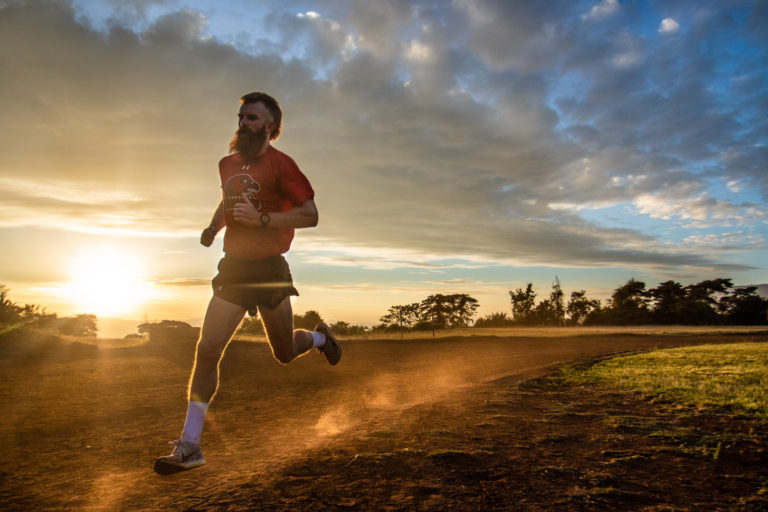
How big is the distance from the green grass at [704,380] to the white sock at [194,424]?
16.5 ft

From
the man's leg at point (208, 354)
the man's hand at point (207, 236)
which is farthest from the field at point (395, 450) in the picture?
the man's hand at point (207, 236)

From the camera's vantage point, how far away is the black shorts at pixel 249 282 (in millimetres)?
3436

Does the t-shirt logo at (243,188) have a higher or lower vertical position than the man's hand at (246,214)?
higher

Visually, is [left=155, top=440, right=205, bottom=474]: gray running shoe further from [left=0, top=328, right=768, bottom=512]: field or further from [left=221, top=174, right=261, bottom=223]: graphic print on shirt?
[left=221, top=174, right=261, bottom=223]: graphic print on shirt

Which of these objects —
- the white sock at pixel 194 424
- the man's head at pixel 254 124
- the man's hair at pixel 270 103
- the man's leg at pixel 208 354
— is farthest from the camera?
the man's hair at pixel 270 103

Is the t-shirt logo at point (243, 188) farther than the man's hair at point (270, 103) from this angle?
No

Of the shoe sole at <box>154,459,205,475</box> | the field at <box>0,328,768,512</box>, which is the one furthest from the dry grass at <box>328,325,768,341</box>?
the shoe sole at <box>154,459,205,475</box>

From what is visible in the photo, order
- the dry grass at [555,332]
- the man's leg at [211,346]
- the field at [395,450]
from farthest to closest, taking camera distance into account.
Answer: the dry grass at [555,332] → the man's leg at [211,346] → the field at [395,450]

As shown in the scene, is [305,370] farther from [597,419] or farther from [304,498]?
[304,498]

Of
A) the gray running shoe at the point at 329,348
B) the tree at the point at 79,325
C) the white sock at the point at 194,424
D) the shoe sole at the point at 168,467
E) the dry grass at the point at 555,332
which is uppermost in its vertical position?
the tree at the point at 79,325

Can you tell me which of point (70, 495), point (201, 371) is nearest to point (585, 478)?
point (201, 371)

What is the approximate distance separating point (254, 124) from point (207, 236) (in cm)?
98

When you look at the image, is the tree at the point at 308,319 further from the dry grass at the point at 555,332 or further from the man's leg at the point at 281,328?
the man's leg at the point at 281,328

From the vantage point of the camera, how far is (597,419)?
A: 4.29 meters
